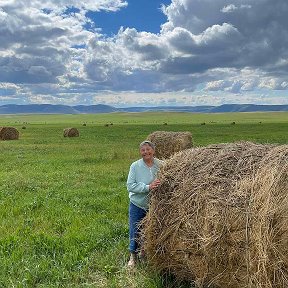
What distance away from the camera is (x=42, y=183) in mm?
16500

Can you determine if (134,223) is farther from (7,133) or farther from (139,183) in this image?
(7,133)

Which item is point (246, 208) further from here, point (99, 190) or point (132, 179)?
point (99, 190)

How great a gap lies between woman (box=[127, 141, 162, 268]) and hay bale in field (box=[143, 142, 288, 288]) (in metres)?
0.42

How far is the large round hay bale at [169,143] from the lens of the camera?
25.7 metres

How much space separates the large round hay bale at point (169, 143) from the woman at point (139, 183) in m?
17.0

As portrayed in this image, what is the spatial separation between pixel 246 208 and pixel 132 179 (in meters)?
2.63

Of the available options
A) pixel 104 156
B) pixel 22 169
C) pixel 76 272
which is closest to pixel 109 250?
pixel 76 272

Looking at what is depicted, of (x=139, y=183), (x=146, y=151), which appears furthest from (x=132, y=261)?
(x=146, y=151)

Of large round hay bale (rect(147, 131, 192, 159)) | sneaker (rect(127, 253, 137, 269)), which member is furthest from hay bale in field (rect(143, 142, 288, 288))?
large round hay bale (rect(147, 131, 192, 159))

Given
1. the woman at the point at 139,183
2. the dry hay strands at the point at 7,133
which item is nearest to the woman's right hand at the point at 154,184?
the woman at the point at 139,183

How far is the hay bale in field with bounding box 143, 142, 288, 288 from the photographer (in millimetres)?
5961

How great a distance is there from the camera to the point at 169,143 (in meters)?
26.1

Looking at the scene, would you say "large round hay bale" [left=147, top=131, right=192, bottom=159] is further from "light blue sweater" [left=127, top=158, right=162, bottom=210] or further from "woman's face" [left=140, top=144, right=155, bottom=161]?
"woman's face" [left=140, top=144, right=155, bottom=161]

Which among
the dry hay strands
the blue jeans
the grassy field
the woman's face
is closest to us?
the grassy field
